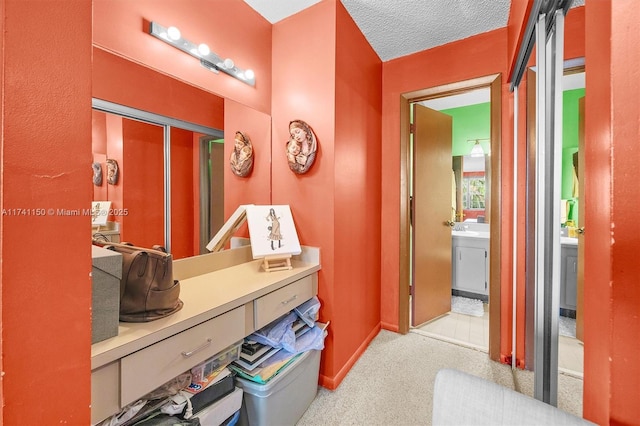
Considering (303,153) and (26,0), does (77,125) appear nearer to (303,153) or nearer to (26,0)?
(26,0)

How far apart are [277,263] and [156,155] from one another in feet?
2.99

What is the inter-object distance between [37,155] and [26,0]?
1.08ft

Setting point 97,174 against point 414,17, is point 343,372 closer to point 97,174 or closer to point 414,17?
point 97,174

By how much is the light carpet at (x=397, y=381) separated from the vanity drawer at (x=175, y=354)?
84cm

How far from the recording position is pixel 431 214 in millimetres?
2797

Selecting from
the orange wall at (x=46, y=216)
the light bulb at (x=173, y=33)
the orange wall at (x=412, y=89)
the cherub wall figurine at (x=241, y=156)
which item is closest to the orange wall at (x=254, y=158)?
the cherub wall figurine at (x=241, y=156)

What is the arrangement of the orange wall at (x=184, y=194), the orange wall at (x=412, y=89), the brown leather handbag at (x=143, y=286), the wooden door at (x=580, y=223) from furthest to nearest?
the orange wall at (x=412, y=89) < the orange wall at (x=184, y=194) < the brown leather handbag at (x=143, y=286) < the wooden door at (x=580, y=223)

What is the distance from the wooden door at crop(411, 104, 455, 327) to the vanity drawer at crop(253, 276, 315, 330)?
1.42 m

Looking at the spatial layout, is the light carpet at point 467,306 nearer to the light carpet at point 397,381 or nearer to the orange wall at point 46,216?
the light carpet at point 397,381

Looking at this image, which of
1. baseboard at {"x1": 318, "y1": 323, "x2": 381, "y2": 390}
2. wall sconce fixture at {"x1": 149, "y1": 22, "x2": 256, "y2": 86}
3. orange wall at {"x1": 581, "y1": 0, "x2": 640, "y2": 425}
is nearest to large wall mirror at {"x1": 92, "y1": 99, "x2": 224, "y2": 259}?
wall sconce fixture at {"x1": 149, "y1": 22, "x2": 256, "y2": 86}

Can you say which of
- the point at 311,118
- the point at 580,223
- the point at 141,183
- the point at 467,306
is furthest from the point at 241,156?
the point at 467,306

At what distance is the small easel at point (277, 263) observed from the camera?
5.34ft

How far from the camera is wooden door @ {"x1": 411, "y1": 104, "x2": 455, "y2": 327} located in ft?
8.61

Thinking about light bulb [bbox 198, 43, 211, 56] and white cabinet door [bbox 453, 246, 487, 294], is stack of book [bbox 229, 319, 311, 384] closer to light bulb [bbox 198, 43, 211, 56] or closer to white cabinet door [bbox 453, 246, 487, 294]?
light bulb [bbox 198, 43, 211, 56]
